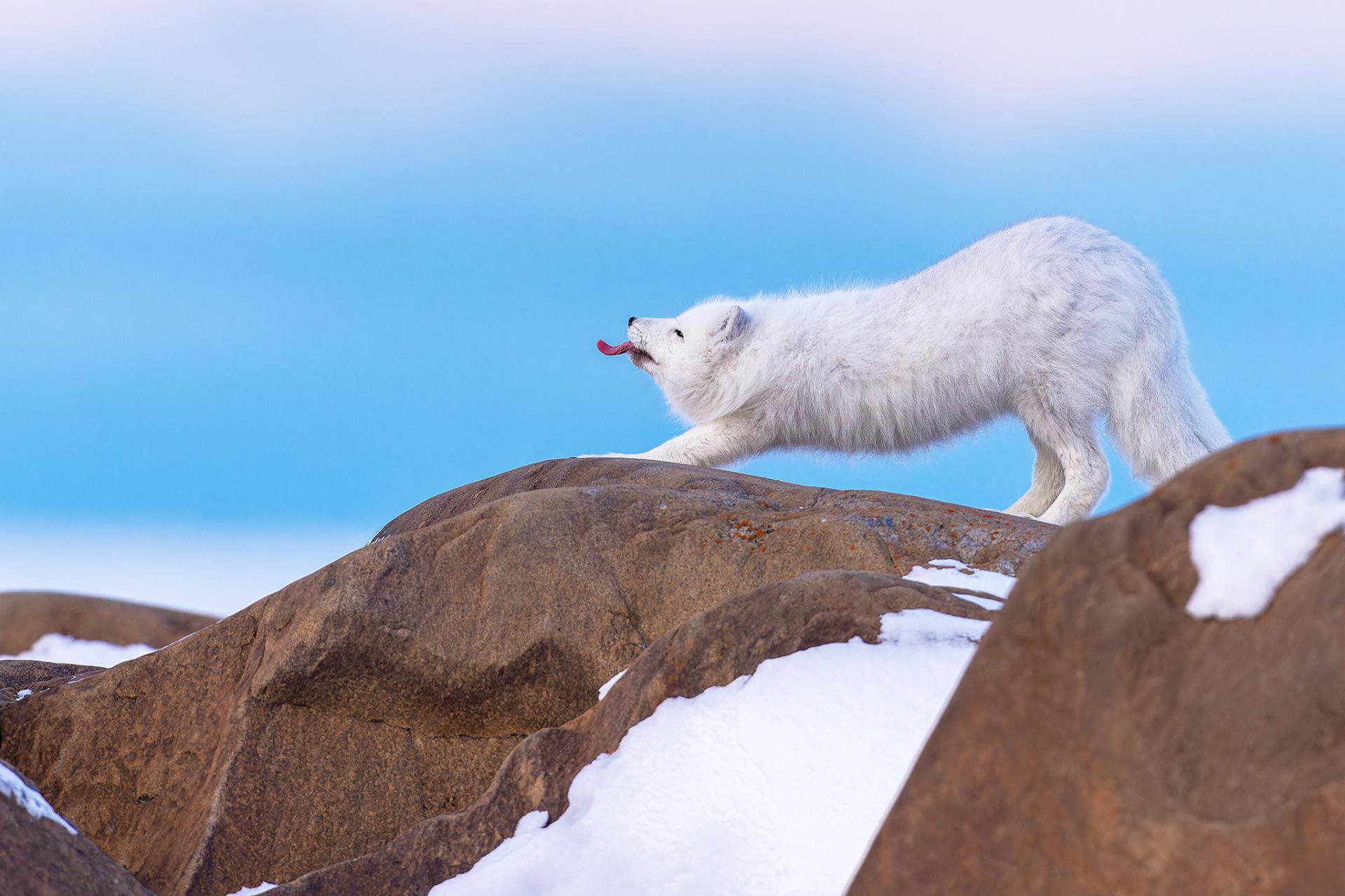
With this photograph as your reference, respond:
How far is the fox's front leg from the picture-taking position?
9758 millimetres

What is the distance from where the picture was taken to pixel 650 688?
4.04 m

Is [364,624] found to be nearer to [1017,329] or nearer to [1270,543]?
[1270,543]

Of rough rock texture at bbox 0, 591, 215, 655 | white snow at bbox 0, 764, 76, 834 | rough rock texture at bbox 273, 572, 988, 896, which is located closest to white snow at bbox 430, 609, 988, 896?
rough rock texture at bbox 273, 572, 988, 896

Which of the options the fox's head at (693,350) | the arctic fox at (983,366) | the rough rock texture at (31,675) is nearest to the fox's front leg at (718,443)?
the arctic fox at (983,366)

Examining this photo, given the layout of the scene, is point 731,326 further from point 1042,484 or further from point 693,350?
point 1042,484

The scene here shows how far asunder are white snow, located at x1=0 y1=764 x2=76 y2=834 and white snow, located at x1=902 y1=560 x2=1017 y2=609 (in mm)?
3104

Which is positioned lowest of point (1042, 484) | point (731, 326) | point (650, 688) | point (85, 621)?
point (650, 688)

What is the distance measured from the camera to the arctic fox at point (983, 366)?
887cm

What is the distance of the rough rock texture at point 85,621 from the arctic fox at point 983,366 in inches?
192

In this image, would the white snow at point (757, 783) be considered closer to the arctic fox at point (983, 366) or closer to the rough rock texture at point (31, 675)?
the rough rock texture at point (31, 675)

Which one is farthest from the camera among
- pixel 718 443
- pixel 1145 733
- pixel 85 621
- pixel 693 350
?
pixel 85 621

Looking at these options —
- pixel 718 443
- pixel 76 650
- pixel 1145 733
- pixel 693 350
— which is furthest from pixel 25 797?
pixel 76 650

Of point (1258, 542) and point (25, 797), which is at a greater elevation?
point (1258, 542)

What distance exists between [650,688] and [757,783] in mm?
541
